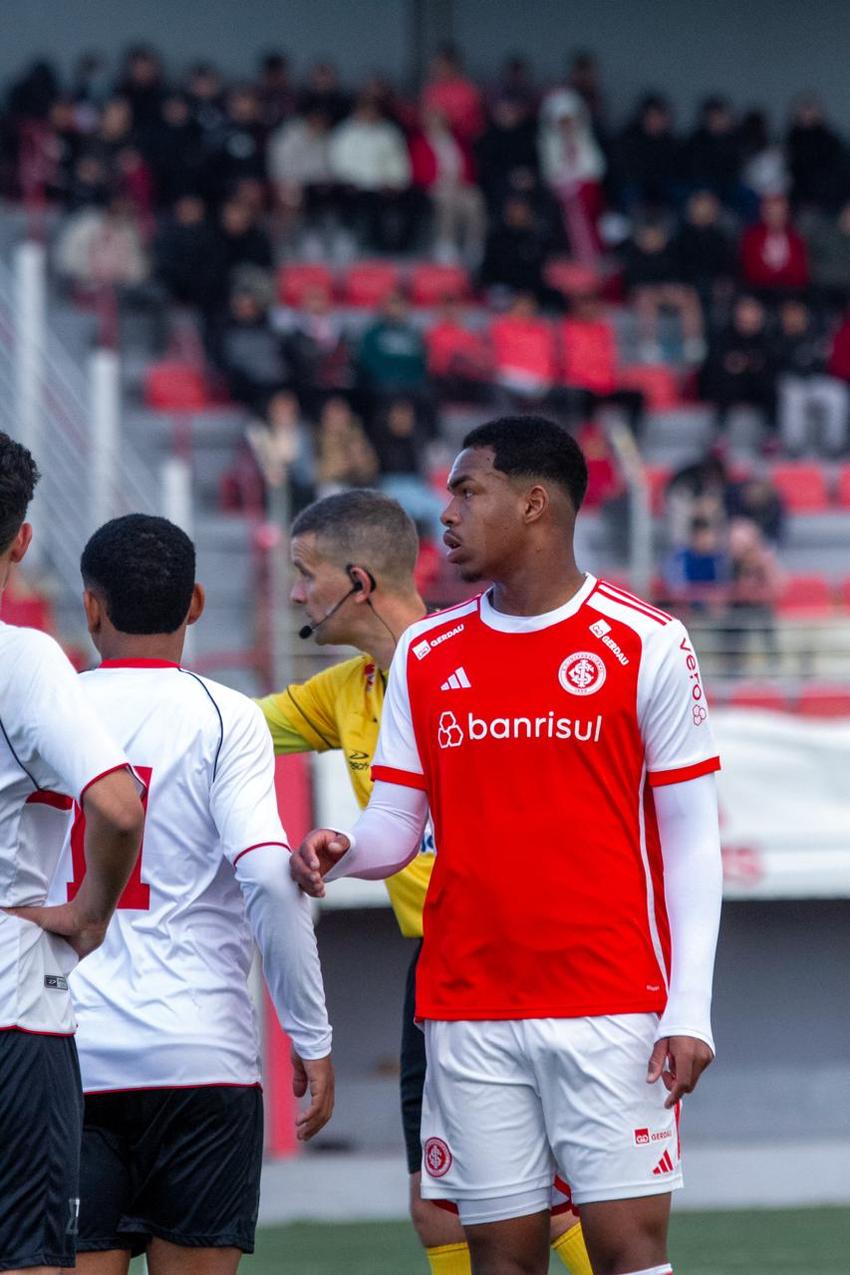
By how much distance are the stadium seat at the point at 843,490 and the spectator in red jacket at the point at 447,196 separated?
377cm

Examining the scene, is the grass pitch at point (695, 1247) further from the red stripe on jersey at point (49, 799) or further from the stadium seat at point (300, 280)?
the stadium seat at point (300, 280)

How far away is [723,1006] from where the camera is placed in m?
10.5

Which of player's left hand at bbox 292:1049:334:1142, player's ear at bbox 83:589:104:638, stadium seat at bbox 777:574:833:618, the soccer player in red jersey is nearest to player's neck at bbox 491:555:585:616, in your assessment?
the soccer player in red jersey

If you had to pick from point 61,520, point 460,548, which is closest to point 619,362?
point 61,520

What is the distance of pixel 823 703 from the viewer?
10.6 meters

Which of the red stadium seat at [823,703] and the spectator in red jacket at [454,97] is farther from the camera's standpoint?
the spectator in red jacket at [454,97]

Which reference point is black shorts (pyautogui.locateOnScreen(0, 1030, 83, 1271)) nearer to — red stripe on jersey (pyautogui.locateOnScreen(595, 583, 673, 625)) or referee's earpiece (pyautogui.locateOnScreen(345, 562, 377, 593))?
red stripe on jersey (pyautogui.locateOnScreen(595, 583, 673, 625))

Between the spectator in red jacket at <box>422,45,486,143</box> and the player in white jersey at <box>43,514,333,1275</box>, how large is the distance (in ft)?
47.4

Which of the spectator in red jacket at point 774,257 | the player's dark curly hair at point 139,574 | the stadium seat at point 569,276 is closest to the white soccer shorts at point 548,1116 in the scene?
the player's dark curly hair at point 139,574

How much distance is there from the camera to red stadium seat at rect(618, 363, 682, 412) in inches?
625

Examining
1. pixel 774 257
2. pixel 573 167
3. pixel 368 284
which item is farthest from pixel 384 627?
pixel 573 167

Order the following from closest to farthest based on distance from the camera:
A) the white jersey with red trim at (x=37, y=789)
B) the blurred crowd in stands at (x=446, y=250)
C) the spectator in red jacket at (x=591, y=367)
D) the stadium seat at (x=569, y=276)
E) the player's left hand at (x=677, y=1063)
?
the white jersey with red trim at (x=37, y=789) → the player's left hand at (x=677, y=1063) → the blurred crowd in stands at (x=446, y=250) → the spectator in red jacket at (x=591, y=367) → the stadium seat at (x=569, y=276)

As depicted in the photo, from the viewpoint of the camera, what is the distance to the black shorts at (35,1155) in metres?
3.21

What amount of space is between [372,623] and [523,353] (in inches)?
431
